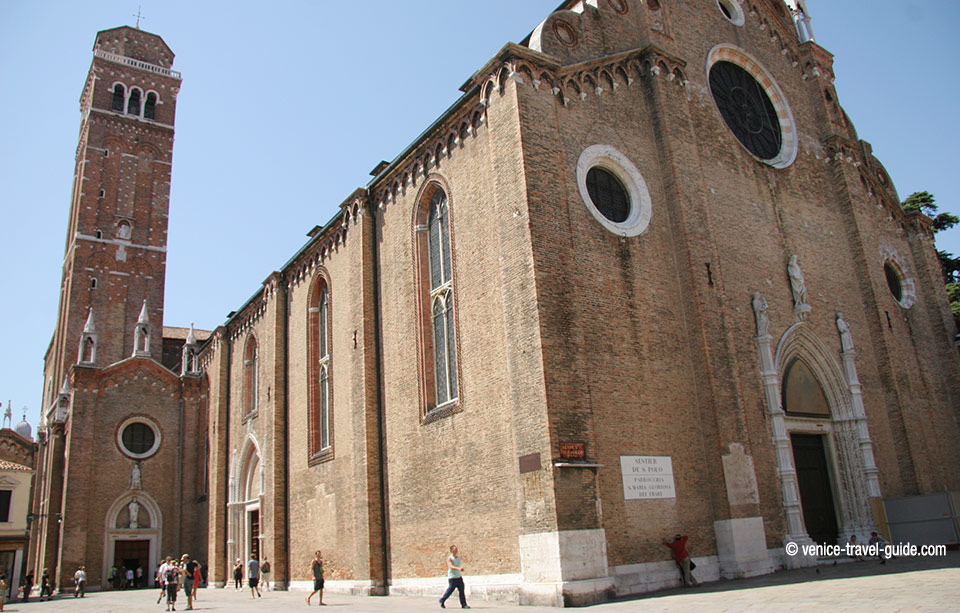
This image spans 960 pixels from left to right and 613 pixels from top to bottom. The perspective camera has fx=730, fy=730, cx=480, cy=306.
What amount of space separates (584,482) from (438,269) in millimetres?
6262

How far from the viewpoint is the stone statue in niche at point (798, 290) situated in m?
16.5

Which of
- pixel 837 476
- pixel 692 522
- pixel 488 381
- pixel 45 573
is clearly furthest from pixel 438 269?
pixel 45 573

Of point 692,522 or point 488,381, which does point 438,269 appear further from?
point 692,522

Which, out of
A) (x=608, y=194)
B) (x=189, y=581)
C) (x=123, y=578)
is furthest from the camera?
(x=123, y=578)

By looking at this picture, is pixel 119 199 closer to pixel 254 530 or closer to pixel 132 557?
pixel 132 557

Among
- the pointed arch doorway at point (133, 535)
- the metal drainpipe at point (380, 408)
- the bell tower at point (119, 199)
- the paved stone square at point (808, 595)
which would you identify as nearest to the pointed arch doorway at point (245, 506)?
the pointed arch doorway at point (133, 535)

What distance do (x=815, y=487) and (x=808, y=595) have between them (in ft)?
21.8

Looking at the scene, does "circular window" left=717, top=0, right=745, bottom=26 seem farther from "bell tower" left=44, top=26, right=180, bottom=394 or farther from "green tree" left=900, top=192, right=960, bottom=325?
"bell tower" left=44, top=26, right=180, bottom=394

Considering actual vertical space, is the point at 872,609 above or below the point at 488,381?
below

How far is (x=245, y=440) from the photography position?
25.1 m

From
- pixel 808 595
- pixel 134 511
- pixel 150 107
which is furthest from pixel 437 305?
pixel 150 107

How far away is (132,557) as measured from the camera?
27484mm

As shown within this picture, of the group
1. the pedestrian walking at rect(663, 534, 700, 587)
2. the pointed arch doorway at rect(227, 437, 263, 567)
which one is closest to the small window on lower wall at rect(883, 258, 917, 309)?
the pedestrian walking at rect(663, 534, 700, 587)

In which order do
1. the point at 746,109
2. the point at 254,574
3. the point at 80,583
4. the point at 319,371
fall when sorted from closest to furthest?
the point at 746,109
the point at 254,574
the point at 319,371
the point at 80,583
